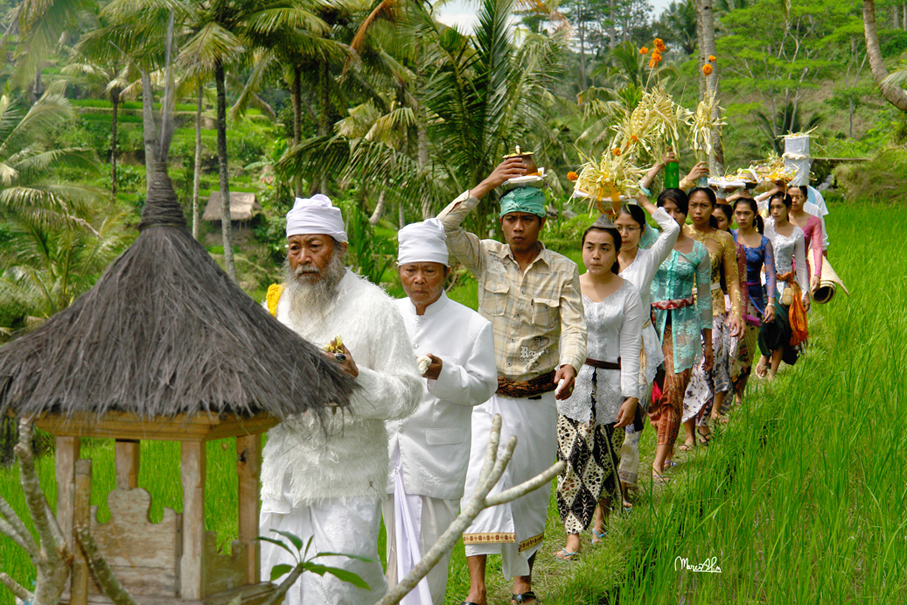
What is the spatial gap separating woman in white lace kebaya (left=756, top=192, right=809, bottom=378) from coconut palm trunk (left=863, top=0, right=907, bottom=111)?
1.86 metres

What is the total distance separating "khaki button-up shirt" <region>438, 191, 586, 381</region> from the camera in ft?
13.4

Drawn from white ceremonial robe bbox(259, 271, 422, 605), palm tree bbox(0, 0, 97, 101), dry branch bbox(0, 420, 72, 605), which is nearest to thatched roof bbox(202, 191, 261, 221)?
palm tree bbox(0, 0, 97, 101)

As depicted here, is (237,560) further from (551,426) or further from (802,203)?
(802,203)

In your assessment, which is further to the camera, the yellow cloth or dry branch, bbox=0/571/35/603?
the yellow cloth

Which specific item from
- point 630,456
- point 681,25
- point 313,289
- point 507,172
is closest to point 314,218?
point 313,289

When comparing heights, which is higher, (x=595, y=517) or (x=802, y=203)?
(x=802, y=203)

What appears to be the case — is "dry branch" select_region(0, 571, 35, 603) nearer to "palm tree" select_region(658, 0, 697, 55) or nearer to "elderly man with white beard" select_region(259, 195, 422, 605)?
"elderly man with white beard" select_region(259, 195, 422, 605)

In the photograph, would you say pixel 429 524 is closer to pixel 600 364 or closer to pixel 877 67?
pixel 600 364

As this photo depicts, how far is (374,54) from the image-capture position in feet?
68.7

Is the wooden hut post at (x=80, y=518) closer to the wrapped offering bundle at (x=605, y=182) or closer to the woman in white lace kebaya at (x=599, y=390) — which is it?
the woman in white lace kebaya at (x=599, y=390)

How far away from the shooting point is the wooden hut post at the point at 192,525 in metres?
1.60

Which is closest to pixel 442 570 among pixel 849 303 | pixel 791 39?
pixel 849 303

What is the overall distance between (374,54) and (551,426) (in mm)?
18171

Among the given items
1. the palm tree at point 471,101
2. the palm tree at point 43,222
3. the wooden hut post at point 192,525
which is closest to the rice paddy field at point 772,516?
the wooden hut post at point 192,525
